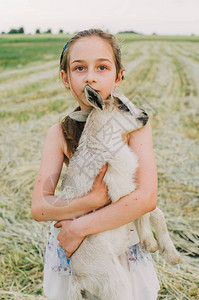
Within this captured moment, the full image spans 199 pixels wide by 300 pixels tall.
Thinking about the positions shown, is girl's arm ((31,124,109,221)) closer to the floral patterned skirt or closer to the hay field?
the floral patterned skirt

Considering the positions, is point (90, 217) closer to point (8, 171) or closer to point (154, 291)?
point (154, 291)

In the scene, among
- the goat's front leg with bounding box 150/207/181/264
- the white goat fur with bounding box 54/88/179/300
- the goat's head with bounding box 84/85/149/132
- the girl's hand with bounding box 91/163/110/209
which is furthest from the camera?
the goat's front leg with bounding box 150/207/181/264

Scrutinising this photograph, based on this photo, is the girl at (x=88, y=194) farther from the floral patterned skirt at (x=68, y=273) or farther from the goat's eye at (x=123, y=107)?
the goat's eye at (x=123, y=107)

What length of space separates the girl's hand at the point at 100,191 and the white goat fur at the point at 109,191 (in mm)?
23

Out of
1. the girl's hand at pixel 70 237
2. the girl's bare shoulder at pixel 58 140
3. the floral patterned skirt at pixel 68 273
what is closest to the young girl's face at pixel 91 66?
the girl's bare shoulder at pixel 58 140

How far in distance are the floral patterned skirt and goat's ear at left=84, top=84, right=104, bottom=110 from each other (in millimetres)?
885

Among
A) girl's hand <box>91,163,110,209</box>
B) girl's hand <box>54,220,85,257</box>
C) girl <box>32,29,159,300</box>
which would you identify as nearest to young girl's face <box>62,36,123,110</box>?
girl <box>32,29,159,300</box>

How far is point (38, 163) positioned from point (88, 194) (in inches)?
126

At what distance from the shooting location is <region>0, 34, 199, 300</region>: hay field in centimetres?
291

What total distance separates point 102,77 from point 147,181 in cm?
68

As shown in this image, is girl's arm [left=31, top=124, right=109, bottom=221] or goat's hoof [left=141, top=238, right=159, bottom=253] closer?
girl's arm [left=31, top=124, right=109, bottom=221]

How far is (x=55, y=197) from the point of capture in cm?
185

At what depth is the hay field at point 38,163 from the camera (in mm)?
2905

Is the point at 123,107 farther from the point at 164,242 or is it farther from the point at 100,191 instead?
the point at 164,242
